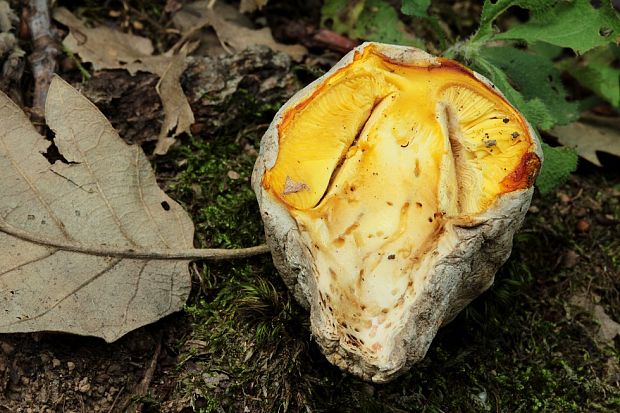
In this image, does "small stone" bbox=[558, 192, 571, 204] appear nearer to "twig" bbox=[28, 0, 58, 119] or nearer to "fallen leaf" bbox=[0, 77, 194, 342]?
"fallen leaf" bbox=[0, 77, 194, 342]

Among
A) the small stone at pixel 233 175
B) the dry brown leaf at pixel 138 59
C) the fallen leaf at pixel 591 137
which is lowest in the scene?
the small stone at pixel 233 175

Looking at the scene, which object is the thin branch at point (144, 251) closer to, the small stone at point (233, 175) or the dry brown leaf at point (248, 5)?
the small stone at point (233, 175)

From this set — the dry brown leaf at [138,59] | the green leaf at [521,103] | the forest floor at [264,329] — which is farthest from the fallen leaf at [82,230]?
the green leaf at [521,103]

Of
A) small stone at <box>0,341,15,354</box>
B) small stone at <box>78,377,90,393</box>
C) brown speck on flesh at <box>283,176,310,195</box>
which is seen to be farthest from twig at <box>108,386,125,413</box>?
brown speck on flesh at <box>283,176,310,195</box>

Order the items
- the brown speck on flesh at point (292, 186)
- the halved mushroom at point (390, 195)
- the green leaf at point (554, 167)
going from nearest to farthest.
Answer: the halved mushroom at point (390, 195)
the brown speck on flesh at point (292, 186)
the green leaf at point (554, 167)

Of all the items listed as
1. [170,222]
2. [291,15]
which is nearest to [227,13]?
[291,15]
